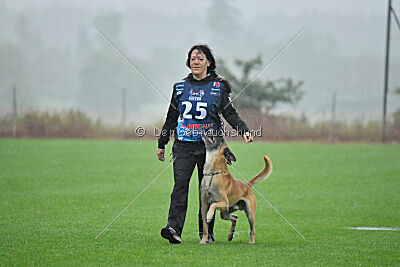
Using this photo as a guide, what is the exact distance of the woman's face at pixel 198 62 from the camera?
281 inches

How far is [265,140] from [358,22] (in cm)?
8506

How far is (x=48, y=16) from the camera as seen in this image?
119562mm

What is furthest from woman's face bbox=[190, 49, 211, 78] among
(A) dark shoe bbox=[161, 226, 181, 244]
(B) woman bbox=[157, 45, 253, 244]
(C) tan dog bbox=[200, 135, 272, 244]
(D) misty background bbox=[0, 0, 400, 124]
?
(D) misty background bbox=[0, 0, 400, 124]

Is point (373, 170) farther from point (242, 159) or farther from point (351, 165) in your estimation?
point (242, 159)

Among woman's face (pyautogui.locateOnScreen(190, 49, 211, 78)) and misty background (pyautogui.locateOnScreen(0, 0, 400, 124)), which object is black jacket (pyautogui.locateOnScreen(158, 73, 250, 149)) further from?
misty background (pyautogui.locateOnScreen(0, 0, 400, 124))

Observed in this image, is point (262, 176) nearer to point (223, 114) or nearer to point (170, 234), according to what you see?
point (223, 114)

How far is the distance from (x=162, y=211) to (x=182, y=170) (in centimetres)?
404

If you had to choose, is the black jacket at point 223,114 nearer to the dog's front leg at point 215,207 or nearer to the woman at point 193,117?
the woman at point 193,117

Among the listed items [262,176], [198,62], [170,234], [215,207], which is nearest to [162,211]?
[262,176]

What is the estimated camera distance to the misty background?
247 feet

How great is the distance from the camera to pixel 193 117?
705cm

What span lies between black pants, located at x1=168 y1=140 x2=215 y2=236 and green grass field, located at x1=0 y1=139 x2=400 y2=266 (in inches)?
10.9

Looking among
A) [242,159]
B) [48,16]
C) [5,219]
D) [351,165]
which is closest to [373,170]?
[351,165]

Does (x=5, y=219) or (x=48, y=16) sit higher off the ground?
(x=48, y=16)
